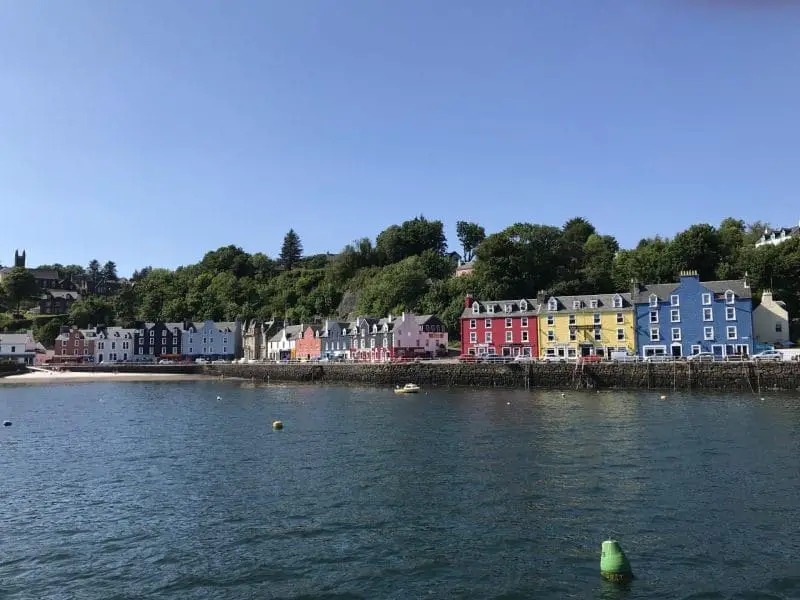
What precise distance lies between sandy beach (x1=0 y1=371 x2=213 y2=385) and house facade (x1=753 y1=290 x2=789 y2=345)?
254 ft

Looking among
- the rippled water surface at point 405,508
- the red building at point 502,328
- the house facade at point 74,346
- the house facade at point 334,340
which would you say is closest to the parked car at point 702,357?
the red building at point 502,328

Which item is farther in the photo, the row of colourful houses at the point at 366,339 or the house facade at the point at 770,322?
the row of colourful houses at the point at 366,339

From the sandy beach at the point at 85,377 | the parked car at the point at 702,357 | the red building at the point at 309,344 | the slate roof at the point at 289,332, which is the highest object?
the slate roof at the point at 289,332

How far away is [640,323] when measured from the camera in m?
71.2

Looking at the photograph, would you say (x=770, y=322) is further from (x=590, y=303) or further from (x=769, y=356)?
(x=590, y=303)

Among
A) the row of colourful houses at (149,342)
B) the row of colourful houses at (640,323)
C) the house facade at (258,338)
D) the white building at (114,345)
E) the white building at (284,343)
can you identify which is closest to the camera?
the row of colourful houses at (640,323)

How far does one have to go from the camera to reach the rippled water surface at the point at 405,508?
14906mm

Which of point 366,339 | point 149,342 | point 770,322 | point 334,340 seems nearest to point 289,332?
point 334,340

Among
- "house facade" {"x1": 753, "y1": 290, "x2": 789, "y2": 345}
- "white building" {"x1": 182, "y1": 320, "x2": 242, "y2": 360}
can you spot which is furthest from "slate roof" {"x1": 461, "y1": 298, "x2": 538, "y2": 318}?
"white building" {"x1": 182, "y1": 320, "x2": 242, "y2": 360}

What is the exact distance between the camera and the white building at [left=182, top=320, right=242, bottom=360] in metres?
131

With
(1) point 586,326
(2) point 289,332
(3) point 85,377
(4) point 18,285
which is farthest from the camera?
(4) point 18,285

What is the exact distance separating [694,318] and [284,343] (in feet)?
248

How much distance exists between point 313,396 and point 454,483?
39176mm

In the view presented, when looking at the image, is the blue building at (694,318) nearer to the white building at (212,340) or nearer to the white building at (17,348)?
the white building at (212,340)
